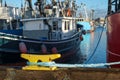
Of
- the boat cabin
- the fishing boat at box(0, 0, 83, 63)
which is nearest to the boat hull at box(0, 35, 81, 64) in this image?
the fishing boat at box(0, 0, 83, 63)

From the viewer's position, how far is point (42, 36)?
18781mm

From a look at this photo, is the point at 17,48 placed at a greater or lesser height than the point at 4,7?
lesser

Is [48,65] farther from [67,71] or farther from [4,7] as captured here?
[4,7]

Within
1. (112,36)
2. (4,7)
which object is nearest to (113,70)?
(112,36)

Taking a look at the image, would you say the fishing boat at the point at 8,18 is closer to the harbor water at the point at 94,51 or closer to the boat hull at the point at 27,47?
the harbor water at the point at 94,51

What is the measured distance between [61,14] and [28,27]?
3.42 m

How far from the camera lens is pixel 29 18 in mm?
19891

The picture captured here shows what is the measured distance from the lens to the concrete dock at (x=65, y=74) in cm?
513

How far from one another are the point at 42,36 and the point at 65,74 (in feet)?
44.8

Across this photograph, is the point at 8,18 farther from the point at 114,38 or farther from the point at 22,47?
the point at 114,38

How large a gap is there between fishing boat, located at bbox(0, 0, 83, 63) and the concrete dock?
8.51 m

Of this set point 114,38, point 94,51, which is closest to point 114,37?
point 114,38

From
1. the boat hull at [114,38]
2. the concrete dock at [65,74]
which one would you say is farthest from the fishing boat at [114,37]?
the concrete dock at [65,74]

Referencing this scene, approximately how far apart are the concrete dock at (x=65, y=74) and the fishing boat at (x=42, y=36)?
8.51 metres
